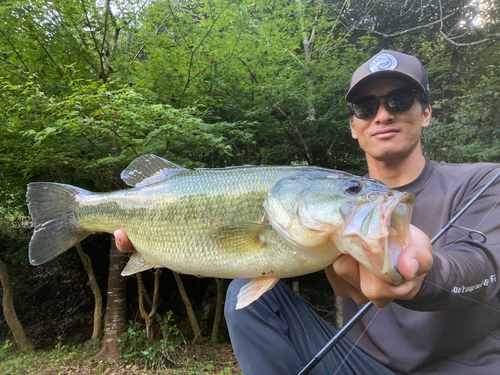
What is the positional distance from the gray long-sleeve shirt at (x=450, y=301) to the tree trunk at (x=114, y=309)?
11.9 ft

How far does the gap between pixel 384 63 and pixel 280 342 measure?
2197 millimetres

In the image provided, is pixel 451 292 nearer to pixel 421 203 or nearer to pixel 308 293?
pixel 421 203

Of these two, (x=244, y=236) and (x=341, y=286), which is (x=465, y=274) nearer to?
(x=341, y=286)

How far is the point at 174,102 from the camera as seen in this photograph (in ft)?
14.1

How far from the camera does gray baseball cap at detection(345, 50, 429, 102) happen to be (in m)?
1.99

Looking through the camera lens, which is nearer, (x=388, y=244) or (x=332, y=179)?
(x=388, y=244)

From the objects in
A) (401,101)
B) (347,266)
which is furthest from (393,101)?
(347,266)

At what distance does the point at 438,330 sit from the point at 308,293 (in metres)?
4.40

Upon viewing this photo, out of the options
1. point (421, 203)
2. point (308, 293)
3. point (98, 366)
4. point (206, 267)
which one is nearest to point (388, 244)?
point (206, 267)

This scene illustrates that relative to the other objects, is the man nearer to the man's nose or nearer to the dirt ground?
the man's nose

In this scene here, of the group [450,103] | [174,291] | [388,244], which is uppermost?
[450,103]

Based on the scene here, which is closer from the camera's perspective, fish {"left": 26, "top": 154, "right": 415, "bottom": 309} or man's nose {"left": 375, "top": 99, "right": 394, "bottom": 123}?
fish {"left": 26, "top": 154, "right": 415, "bottom": 309}

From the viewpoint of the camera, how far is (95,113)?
2.89 m

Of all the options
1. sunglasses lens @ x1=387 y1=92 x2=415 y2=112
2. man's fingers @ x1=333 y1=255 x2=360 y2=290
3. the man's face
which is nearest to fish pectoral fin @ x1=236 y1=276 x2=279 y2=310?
man's fingers @ x1=333 y1=255 x2=360 y2=290
